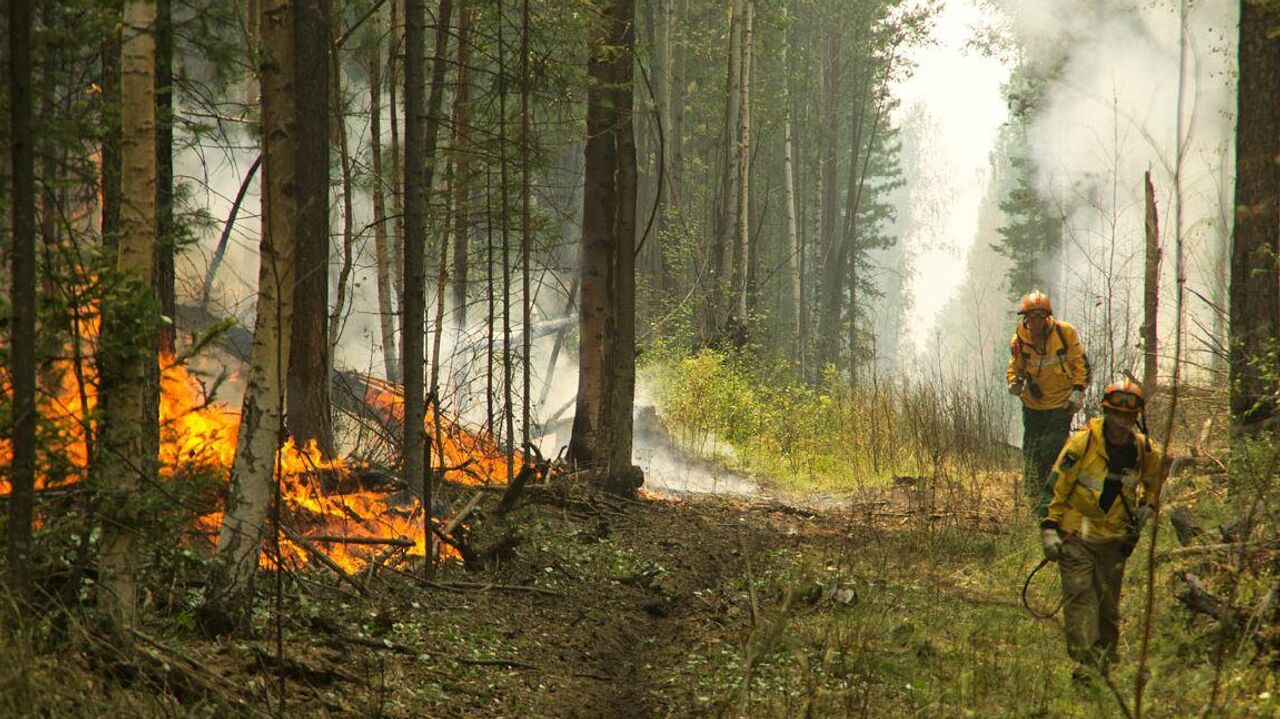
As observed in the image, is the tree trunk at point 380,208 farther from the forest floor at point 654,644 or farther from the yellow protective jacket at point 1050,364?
the yellow protective jacket at point 1050,364

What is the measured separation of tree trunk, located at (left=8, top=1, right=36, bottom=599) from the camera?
3396mm

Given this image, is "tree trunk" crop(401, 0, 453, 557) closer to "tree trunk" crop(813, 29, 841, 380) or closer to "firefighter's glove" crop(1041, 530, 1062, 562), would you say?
"firefighter's glove" crop(1041, 530, 1062, 562)

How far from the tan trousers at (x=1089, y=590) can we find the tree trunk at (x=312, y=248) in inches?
190

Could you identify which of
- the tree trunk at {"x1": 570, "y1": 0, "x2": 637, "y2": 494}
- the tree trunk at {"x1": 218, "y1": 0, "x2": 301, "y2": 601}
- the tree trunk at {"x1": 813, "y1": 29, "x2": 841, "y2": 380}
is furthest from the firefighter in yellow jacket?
the tree trunk at {"x1": 813, "y1": 29, "x2": 841, "y2": 380}

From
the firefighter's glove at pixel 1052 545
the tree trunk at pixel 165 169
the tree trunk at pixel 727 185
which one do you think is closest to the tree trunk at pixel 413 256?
the tree trunk at pixel 165 169

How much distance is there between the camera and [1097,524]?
573 cm

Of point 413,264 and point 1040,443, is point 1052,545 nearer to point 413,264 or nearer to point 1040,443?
point 1040,443

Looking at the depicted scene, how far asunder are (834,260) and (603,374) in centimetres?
3344

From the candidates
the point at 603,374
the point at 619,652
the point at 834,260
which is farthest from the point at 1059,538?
the point at 834,260

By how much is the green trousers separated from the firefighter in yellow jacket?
3.24 meters

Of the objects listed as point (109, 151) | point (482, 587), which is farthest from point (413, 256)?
point (109, 151)

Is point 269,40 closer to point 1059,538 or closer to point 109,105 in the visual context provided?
point 109,105

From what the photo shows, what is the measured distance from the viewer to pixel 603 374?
1116 centimetres

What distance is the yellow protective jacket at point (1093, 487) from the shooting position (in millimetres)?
5629
